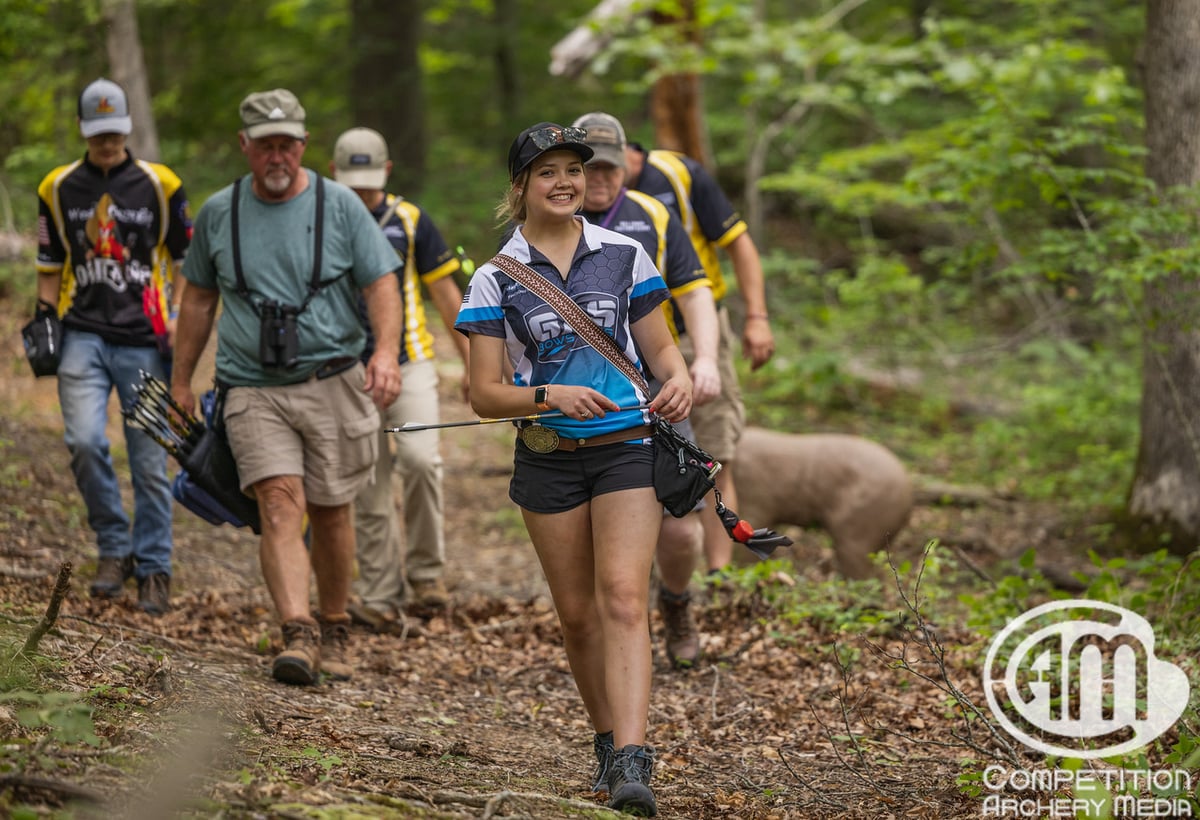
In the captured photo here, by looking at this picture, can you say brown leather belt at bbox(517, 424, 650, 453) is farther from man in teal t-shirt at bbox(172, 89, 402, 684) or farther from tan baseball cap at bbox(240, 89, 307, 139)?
tan baseball cap at bbox(240, 89, 307, 139)

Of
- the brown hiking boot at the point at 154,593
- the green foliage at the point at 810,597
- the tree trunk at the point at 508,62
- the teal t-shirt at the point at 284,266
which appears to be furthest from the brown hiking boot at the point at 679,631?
the tree trunk at the point at 508,62

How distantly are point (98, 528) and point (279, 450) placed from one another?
148cm

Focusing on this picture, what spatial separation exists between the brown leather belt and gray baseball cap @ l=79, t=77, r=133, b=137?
10.5 feet

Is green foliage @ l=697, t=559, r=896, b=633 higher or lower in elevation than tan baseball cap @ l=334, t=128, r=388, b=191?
lower

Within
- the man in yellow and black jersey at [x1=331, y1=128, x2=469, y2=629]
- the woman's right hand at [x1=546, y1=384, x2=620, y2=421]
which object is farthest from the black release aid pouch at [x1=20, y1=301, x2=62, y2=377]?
the woman's right hand at [x1=546, y1=384, x2=620, y2=421]

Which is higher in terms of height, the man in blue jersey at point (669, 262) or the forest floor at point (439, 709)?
A: the man in blue jersey at point (669, 262)

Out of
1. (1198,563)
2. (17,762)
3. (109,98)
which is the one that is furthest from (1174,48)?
(17,762)

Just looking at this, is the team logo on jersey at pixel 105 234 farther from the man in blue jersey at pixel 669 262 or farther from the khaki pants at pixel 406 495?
the man in blue jersey at pixel 669 262

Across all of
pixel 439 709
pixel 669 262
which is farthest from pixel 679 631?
pixel 669 262

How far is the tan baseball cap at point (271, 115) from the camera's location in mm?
5027

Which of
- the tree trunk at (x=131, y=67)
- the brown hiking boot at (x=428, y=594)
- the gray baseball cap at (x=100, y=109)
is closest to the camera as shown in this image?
the gray baseball cap at (x=100, y=109)

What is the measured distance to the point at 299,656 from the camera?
4820 mm

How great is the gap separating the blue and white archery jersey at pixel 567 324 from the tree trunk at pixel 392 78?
42.0ft

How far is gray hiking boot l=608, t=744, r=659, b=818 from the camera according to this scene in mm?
3443
